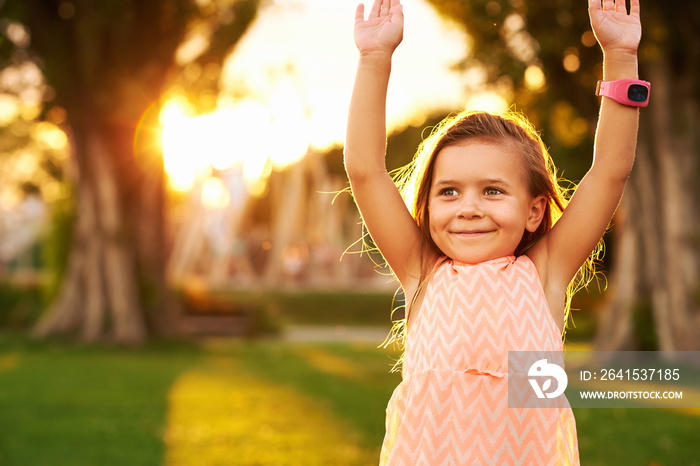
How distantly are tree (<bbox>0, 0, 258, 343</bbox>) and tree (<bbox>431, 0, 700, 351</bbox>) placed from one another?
17.5 ft

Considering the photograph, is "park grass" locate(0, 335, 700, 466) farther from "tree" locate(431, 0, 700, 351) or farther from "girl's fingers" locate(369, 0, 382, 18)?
"tree" locate(431, 0, 700, 351)

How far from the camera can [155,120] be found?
569 inches

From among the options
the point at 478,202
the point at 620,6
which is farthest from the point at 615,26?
the point at 478,202

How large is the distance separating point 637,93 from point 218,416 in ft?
20.3

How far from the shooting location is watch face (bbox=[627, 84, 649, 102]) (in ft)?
6.41

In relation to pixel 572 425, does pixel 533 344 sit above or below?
above

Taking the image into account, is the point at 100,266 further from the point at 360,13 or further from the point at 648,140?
the point at 360,13

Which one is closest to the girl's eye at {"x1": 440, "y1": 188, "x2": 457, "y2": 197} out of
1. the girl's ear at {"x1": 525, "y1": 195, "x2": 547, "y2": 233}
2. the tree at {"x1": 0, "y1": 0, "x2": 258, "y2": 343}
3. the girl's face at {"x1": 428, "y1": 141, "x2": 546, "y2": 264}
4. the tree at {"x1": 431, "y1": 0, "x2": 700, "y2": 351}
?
the girl's face at {"x1": 428, "y1": 141, "x2": 546, "y2": 264}

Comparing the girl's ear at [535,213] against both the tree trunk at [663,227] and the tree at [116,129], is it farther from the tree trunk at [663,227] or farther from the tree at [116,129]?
the tree at [116,129]

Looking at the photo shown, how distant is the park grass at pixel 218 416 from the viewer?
5.93m

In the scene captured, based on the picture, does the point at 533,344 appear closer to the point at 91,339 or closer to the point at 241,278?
the point at 91,339

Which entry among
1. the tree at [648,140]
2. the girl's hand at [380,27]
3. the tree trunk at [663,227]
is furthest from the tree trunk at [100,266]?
the girl's hand at [380,27]

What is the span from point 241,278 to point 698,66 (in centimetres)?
2821

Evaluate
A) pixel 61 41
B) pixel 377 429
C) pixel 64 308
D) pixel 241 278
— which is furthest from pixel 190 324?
pixel 241 278
